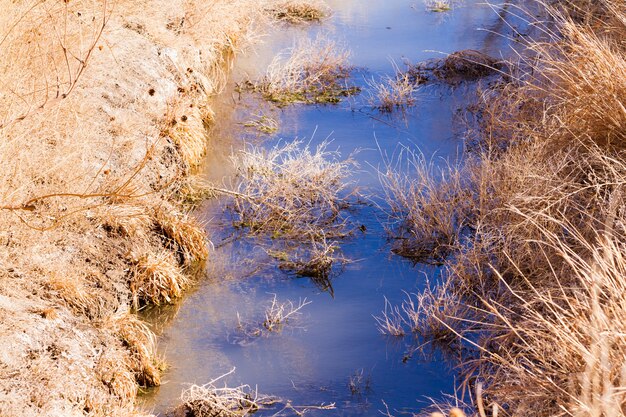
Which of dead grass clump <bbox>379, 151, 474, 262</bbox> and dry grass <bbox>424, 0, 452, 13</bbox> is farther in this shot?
dry grass <bbox>424, 0, 452, 13</bbox>

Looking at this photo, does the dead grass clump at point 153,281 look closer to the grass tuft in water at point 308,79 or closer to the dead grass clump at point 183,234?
the dead grass clump at point 183,234

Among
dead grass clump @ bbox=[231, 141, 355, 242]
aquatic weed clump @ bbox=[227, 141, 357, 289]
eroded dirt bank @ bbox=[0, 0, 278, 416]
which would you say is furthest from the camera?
dead grass clump @ bbox=[231, 141, 355, 242]

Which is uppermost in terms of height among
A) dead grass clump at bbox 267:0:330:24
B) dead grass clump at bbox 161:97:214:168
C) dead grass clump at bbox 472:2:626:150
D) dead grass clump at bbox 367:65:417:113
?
dead grass clump at bbox 472:2:626:150

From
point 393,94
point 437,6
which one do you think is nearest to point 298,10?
point 437,6

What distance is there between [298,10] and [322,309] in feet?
25.2

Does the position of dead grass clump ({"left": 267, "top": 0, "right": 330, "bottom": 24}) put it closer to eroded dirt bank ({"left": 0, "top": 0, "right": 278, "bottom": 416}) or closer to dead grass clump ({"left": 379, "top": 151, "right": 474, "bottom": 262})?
eroded dirt bank ({"left": 0, "top": 0, "right": 278, "bottom": 416})

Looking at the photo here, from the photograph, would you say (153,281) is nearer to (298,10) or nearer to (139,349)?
(139,349)

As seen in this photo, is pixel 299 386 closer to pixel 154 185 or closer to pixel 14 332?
pixel 14 332

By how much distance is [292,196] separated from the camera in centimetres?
702

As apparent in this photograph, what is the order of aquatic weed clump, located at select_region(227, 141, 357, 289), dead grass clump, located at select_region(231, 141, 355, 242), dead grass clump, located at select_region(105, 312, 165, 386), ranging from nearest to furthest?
1. dead grass clump, located at select_region(105, 312, 165, 386)
2. aquatic weed clump, located at select_region(227, 141, 357, 289)
3. dead grass clump, located at select_region(231, 141, 355, 242)

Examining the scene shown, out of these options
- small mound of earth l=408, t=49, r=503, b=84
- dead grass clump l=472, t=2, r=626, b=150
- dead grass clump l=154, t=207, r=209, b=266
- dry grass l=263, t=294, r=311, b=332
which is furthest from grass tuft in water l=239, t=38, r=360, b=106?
dry grass l=263, t=294, r=311, b=332

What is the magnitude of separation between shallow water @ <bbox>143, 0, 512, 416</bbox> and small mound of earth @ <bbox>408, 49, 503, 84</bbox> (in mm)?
926

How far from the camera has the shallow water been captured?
502cm

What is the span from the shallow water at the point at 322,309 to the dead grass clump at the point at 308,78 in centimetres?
32
